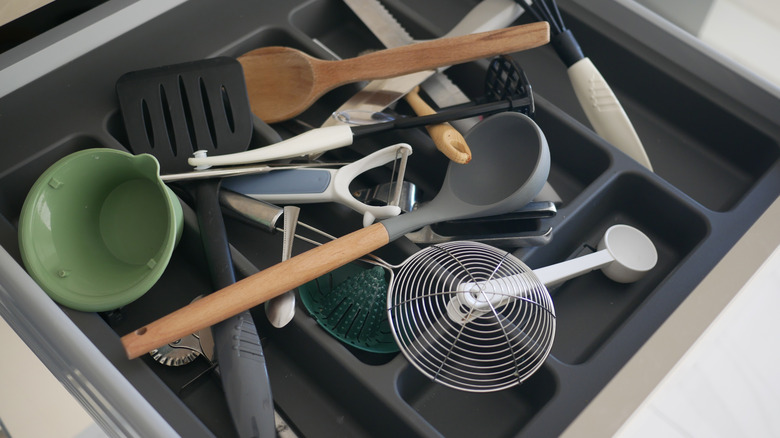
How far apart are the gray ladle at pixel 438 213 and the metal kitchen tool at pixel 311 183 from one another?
0.07 m

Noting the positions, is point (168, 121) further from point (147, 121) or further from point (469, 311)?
point (469, 311)

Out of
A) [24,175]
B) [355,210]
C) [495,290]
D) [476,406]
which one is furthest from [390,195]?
[24,175]

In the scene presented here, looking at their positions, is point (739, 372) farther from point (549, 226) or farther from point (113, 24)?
point (113, 24)

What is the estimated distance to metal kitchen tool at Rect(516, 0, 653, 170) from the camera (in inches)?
36.4

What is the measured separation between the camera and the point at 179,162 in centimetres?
84

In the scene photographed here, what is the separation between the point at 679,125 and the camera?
1004 millimetres

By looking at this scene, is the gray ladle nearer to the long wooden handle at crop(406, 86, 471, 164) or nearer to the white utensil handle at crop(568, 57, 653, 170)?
the long wooden handle at crop(406, 86, 471, 164)

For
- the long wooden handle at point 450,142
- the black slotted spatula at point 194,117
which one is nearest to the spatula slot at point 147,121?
the black slotted spatula at point 194,117

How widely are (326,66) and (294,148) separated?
187 mm

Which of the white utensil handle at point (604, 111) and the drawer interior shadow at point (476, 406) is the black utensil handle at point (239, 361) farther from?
the white utensil handle at point (604, 111)

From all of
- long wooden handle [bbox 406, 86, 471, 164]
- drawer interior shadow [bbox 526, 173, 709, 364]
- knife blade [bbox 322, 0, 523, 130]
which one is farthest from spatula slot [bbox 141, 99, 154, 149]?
drawer interior shadow [bbox 526, 173, 709, 364]

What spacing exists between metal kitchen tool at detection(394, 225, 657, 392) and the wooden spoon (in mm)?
274

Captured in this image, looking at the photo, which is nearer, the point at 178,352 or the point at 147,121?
the point at 178,352

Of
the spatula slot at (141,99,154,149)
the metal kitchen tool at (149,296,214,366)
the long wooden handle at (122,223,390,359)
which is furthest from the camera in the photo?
the spatula slot at (141,99,154,149)
